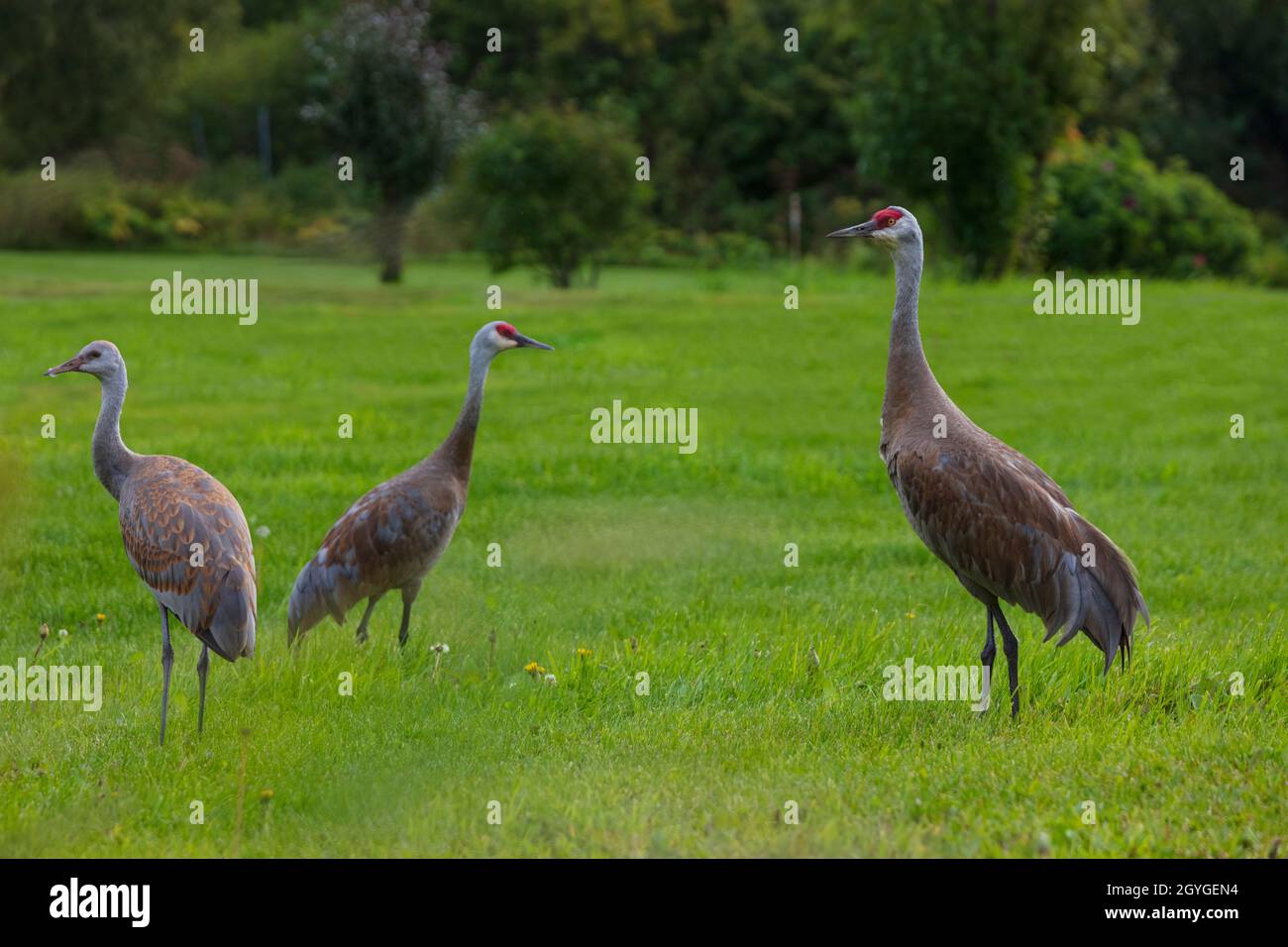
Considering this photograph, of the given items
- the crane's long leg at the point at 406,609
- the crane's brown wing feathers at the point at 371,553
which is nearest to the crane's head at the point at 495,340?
the crane's brown wing feathers at the point at 371,553

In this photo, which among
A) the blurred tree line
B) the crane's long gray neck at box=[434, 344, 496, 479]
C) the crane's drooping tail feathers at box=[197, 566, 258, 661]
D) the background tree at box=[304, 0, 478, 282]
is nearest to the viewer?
the crane's drooping tail feathers at box=[197, 566, 258, 661]

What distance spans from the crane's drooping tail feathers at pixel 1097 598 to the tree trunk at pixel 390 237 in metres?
20.9

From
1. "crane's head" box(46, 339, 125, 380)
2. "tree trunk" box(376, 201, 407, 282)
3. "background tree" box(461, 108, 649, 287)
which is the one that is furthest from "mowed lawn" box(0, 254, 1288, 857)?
"tree trunk" box(376, 201, 407, 282)

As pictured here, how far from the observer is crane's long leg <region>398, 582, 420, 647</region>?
7.59 m

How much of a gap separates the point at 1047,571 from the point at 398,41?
21775 millimetres

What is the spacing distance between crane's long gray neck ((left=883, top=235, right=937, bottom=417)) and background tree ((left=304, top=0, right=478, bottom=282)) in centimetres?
1996

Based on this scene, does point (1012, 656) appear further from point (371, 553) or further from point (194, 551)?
point (194, 551)

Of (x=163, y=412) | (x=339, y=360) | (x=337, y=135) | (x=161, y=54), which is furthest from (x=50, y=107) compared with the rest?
(x=163, y=412)

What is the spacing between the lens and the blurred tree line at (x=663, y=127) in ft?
80.8

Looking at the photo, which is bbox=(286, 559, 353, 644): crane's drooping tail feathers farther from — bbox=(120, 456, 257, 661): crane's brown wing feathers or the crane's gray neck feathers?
the crane's gray neck feathers

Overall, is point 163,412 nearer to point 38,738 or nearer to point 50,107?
point 38,738

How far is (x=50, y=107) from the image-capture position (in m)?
32.9

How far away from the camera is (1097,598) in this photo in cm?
Answer: 632

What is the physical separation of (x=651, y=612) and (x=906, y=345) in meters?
2.51
